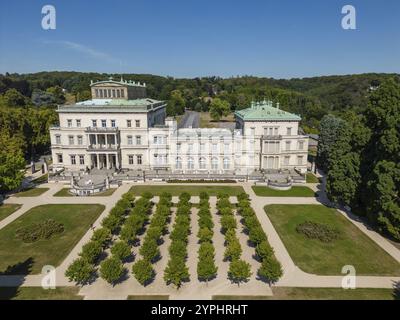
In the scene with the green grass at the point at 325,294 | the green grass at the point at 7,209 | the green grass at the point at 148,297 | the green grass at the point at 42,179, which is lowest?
the green grass at the point at 325,294

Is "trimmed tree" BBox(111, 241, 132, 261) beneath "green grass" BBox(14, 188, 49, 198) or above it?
above

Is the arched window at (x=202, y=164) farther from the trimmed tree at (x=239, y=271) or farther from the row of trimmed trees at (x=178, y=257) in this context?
the trimmed tree at (x=239, y=271)

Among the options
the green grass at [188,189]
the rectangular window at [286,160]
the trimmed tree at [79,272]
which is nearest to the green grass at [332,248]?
the green grass at [188,189]

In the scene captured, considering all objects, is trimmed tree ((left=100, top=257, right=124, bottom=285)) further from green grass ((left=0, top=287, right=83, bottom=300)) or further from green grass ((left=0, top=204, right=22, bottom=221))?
green grass ((left=0, top=204, right=22, bottom=221))

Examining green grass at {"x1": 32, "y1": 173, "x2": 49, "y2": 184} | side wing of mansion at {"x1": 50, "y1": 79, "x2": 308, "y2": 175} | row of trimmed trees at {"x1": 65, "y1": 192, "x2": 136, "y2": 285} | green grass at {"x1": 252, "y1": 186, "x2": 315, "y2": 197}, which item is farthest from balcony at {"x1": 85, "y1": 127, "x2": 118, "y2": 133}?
green grass at {"x1": 252, "y1": 186, "x2": 315, "y2": 197}

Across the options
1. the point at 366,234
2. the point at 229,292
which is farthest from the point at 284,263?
the point at 366,234

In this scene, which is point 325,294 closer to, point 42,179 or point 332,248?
point 332,248

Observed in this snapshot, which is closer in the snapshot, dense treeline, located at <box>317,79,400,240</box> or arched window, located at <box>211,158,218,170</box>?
dense treeline, located at <box>317,79,400,240</box>
